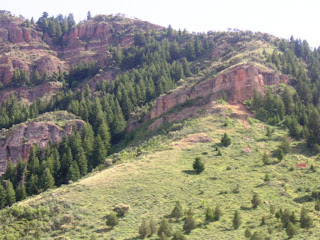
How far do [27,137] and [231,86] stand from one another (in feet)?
147

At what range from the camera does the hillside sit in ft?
131

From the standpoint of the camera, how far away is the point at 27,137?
7938 cm

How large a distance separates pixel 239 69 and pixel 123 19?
101313 mm

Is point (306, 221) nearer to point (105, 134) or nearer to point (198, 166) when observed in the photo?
point (198, 166)

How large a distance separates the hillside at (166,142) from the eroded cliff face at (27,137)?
0.94ft

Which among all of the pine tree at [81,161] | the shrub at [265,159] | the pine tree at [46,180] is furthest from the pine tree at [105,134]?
the shrub at [265,159]

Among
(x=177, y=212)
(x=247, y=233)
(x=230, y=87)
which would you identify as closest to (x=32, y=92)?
(x=230, y=87)

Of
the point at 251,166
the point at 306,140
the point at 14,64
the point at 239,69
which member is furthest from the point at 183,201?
the point at 14,64

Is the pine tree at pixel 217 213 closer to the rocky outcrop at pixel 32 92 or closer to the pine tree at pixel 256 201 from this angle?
the pine tree at pixel 256 201

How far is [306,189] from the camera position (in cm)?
4444

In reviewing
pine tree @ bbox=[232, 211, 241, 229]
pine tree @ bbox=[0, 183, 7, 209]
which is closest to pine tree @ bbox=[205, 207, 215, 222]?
pine tree @ bbox=[232, 211, 241, 229]

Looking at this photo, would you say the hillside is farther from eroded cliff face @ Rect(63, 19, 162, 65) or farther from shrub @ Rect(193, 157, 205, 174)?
eroded cliff face @ Rect(63, 19, 162, 65)

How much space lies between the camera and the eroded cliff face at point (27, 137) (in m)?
77.3

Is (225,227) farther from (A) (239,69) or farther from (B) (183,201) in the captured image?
(A) (239,69)
